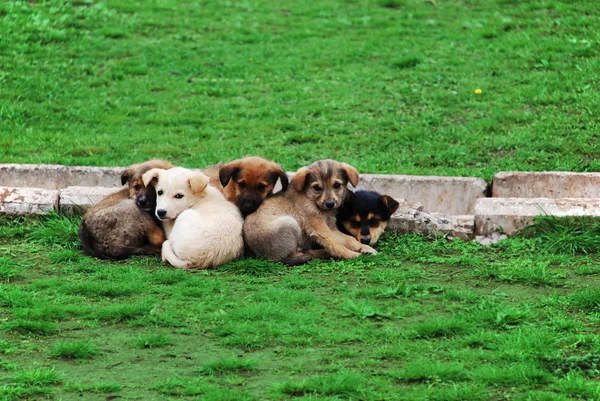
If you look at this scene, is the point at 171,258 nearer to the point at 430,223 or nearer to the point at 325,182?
the point at 325,182

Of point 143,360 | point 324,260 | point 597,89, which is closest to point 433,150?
point 597,89

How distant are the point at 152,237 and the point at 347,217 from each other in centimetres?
189

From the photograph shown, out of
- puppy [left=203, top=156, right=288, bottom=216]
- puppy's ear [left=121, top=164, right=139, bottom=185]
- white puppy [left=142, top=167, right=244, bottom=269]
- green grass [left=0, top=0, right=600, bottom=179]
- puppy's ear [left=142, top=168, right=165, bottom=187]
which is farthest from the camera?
green grass [left=0, top=0, right=600, bottom=179]

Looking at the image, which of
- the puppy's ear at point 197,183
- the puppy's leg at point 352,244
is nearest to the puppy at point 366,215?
the puppy's leg at point 352,244

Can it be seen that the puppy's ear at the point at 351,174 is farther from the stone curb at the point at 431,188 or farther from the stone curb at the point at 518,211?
the stone curb at the point at 431,188

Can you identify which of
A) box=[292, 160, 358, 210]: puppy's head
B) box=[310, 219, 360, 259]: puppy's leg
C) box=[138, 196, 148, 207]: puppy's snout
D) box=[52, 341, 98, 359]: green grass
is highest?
box=[292, 160, 358, 210]: puppy's head

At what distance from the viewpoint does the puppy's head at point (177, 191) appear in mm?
9203

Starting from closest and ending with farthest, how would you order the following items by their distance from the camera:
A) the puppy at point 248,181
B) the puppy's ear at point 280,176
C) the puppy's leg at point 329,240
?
1. the puppy's leg at point 329,240
2. the puppy at point 248,181
3. the puppy's ear at point 280,176

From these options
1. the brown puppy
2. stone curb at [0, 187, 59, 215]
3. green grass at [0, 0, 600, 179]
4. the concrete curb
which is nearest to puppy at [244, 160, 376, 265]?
the concrete curb

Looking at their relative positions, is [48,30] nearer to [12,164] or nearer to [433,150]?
[12,164]

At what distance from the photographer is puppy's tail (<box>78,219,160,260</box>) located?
360 inches

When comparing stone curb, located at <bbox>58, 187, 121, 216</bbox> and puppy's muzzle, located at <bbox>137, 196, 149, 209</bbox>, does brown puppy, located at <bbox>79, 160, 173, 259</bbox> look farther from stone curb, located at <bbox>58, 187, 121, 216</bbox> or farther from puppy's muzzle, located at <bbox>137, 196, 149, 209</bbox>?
stone curb, located at <bbox>58, 187, 121, 216</bbox>

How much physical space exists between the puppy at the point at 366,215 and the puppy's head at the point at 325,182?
183 mm

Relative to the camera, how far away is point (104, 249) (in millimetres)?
9141
